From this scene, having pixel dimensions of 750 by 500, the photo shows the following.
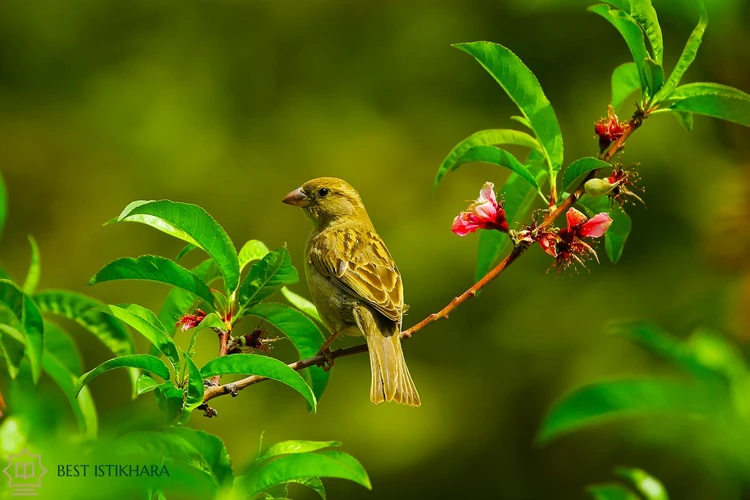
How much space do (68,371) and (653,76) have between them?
1629 mm

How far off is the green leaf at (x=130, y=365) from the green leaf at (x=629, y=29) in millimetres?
1236

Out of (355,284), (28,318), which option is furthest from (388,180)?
(28,318)

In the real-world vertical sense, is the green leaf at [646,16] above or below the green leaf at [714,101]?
above

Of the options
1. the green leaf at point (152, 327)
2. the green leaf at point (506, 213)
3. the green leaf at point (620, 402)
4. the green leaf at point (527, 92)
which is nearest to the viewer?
the green leaf at point (620, 402)

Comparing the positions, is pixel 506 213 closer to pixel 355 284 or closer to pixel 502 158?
pixel 502 158

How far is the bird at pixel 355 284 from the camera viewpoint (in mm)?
3137

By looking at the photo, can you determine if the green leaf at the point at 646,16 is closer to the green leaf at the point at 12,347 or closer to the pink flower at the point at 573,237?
the pink flower at the point at 573,237

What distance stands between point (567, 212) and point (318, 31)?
794 centimetres

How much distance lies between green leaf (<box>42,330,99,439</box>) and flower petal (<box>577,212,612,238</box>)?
1312mm

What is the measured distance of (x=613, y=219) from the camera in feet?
8.13

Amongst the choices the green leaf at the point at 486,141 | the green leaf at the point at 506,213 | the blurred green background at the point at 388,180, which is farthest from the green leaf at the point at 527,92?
the blurred green background at the point at 388,180

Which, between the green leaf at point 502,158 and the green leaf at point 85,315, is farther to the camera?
the green leaf at point 85,315

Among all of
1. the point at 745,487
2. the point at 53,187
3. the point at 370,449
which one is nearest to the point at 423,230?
the point at 370,449

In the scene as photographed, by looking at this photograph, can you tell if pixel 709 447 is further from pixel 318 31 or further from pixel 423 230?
pixel 318 31
